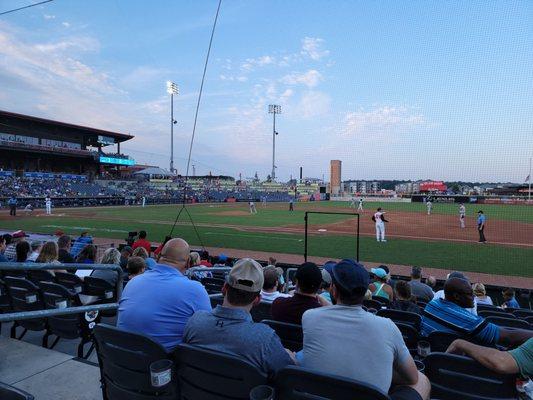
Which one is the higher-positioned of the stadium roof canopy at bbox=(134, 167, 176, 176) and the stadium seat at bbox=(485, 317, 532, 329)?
the stadium roof canopy at bbox=(134, 167, 176, 176)

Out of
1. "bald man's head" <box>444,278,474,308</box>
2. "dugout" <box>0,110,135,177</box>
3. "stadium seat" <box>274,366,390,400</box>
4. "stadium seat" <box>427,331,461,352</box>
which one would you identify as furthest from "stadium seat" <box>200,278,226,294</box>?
"dugout" <box>0,110,135,177</box>

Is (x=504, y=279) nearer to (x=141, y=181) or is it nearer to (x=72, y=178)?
(x=72, y=178)

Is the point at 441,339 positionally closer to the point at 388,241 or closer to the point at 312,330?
the point at 312,330

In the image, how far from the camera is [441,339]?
11.2 feet

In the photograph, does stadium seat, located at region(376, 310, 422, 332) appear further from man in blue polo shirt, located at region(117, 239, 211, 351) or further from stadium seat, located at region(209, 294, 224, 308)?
man in blue polo shirt, located at region(117, 239, 211, 351)

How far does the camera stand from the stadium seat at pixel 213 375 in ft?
6.71

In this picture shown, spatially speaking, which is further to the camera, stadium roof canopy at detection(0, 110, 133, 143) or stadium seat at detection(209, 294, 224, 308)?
stadium roof canopy at detection(0, 110, 133, 143)

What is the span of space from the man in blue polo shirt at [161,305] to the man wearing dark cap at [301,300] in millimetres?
877

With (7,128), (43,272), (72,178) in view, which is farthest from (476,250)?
(7,128)

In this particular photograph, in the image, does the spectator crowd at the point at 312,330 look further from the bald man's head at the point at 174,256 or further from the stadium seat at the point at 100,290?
the stadium seat at the point at 100,290

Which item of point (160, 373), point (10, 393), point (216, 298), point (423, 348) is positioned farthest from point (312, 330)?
point (216, 298)

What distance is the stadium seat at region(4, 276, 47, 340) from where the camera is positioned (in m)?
4.68

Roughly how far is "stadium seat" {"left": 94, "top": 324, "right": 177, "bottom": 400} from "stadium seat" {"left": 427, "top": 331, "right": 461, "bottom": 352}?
2.41 meters

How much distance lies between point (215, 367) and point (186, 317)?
806 mm
